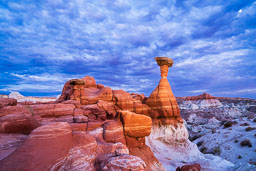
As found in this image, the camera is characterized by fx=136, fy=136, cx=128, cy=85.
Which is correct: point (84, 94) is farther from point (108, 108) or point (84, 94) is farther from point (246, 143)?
point (246, 143)

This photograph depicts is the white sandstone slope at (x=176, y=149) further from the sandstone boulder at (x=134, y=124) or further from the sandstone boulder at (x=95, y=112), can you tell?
the sandstone boulder at (x=95, y=112)

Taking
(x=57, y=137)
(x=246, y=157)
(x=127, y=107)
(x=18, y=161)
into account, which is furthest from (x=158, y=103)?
(x=18, y=161)

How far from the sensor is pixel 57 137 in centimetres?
519

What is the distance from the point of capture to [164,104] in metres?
18.4

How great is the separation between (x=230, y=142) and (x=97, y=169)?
2645 centimetres

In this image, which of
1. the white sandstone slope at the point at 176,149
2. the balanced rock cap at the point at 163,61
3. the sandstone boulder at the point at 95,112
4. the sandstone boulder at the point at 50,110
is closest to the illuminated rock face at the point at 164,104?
the balanced rock cap at the point at 163,61

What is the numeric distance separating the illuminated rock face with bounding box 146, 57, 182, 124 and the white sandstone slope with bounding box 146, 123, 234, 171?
1.09 metres

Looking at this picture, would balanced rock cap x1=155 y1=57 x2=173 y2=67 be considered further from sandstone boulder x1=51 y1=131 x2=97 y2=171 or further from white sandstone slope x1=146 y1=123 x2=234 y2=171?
sandstone boulder x1=51 y1=131 x2=97 y2=171

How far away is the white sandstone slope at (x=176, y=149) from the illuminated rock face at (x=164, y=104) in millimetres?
1093

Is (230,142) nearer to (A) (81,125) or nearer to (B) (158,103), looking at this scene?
(B) (158,103)

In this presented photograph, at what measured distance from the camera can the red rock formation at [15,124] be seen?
19.8ft

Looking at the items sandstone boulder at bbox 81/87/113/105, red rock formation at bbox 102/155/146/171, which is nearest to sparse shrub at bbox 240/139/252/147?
sandstone boulder at bbox 81/87/113/105

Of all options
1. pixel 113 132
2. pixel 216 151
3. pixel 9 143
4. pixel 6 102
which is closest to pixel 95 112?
pixel 113 132

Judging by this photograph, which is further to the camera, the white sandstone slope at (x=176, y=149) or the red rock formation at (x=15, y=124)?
the white sandstone slope at (x=176, y=149)
